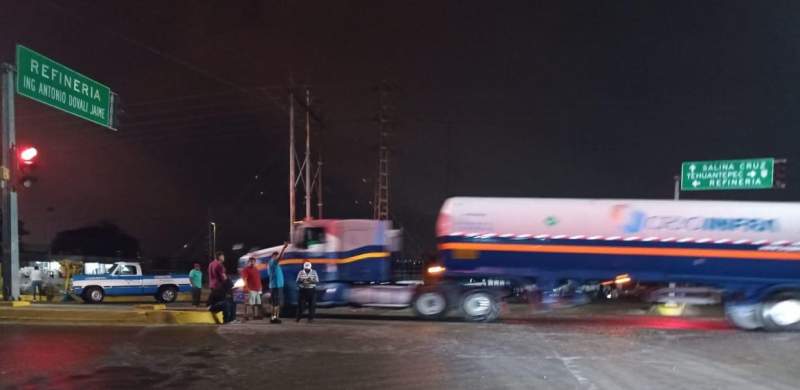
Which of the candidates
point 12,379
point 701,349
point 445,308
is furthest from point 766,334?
point 12,379

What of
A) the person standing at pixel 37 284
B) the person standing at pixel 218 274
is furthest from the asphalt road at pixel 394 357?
the person standing at pixel 37 284

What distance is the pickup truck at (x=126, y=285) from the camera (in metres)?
28.2

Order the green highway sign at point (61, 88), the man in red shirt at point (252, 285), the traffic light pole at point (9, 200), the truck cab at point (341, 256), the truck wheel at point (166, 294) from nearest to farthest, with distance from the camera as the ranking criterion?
the green highway sign at point (61, 88)
the man in red shirt at point (252, 285)
the traffic light pole at point (9, 200)
the truck cab at point (341, 256)
the truck wheel at point (166, 294)

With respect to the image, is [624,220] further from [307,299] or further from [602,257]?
[307,299]

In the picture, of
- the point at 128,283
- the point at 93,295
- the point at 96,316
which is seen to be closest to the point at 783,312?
the point at 96,316

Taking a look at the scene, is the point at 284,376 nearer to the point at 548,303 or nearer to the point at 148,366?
the point at 148,366

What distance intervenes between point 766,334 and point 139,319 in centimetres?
1382

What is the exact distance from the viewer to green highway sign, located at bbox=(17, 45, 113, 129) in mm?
15305

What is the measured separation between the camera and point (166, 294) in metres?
29.1

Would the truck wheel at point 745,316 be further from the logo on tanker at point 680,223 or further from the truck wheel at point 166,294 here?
the truck wheel at point 166,294

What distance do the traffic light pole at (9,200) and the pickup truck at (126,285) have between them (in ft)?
37.9

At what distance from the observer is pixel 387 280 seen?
1873 centimetres

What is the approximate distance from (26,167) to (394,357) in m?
11.1

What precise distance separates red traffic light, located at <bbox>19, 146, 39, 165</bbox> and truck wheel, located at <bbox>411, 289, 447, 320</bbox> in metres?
10.0
